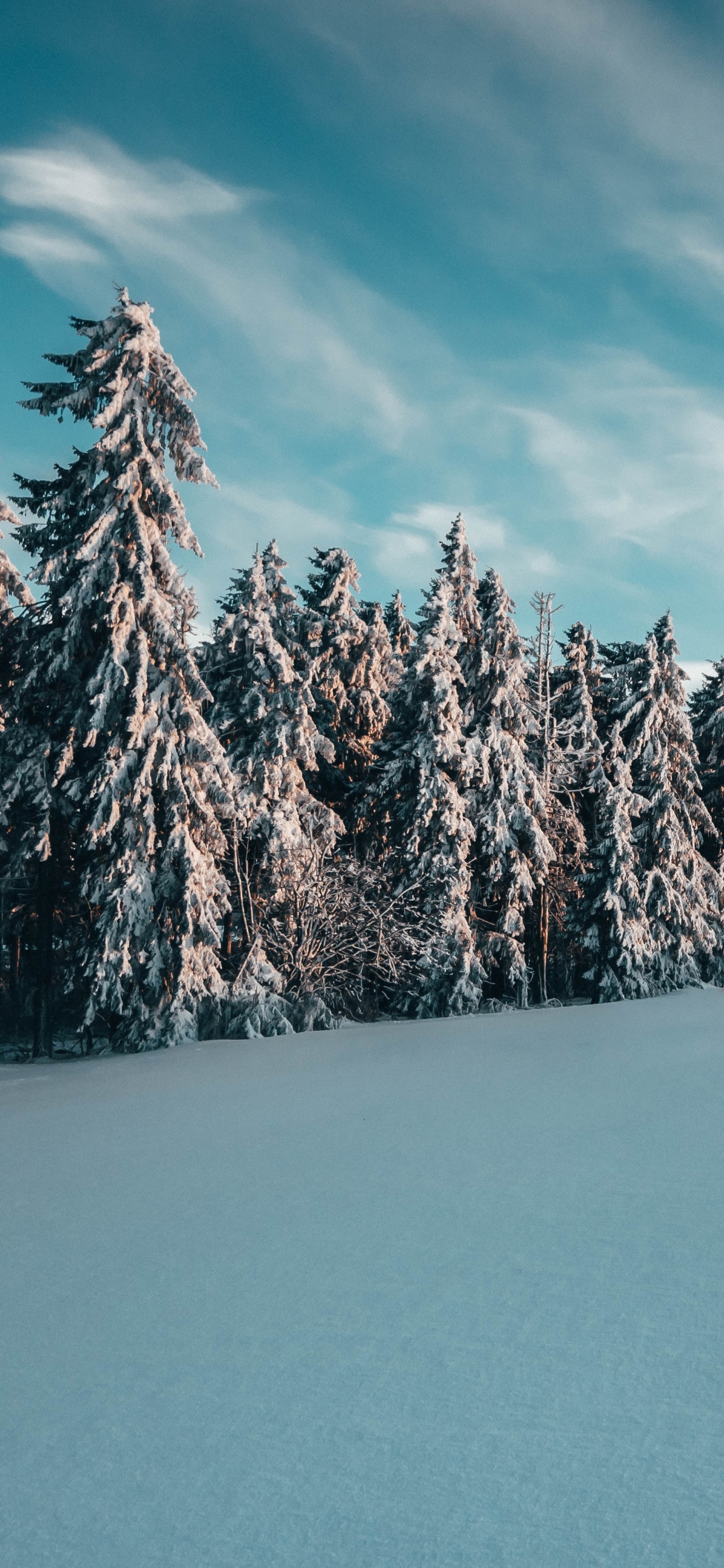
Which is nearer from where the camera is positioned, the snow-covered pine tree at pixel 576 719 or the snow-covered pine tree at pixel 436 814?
the snow-covered pine tree at pixel 436 814

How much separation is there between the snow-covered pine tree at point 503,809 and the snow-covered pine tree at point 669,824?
3.99 metres

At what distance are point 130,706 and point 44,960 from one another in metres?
4.83

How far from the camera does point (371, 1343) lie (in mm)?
3035

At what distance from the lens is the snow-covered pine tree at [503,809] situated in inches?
822

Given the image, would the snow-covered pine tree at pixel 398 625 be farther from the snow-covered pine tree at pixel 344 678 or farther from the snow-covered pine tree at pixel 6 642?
the snow-covered pine tree at pixel 6 642

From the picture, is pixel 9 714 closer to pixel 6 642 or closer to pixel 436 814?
pixel 6 642

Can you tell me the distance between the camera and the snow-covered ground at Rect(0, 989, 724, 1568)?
7.17 feet

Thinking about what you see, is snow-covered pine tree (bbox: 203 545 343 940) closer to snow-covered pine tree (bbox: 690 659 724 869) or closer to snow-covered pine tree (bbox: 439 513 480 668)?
snow-covered pine tree (bbox: 439 513 480 668)

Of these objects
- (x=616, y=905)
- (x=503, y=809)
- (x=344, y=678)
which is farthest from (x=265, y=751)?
(x=616, y=905)

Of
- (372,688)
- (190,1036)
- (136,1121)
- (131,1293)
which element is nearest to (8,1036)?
(190,1036)

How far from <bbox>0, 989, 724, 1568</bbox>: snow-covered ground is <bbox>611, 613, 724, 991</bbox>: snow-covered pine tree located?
18880mm

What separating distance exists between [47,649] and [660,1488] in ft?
47.2

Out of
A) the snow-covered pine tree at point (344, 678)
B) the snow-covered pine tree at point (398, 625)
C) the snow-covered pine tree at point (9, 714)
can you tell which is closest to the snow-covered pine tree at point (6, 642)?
the snow-covered pine tree at point (9, 714)

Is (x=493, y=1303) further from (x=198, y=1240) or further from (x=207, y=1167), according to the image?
(x=207, y=1167)
